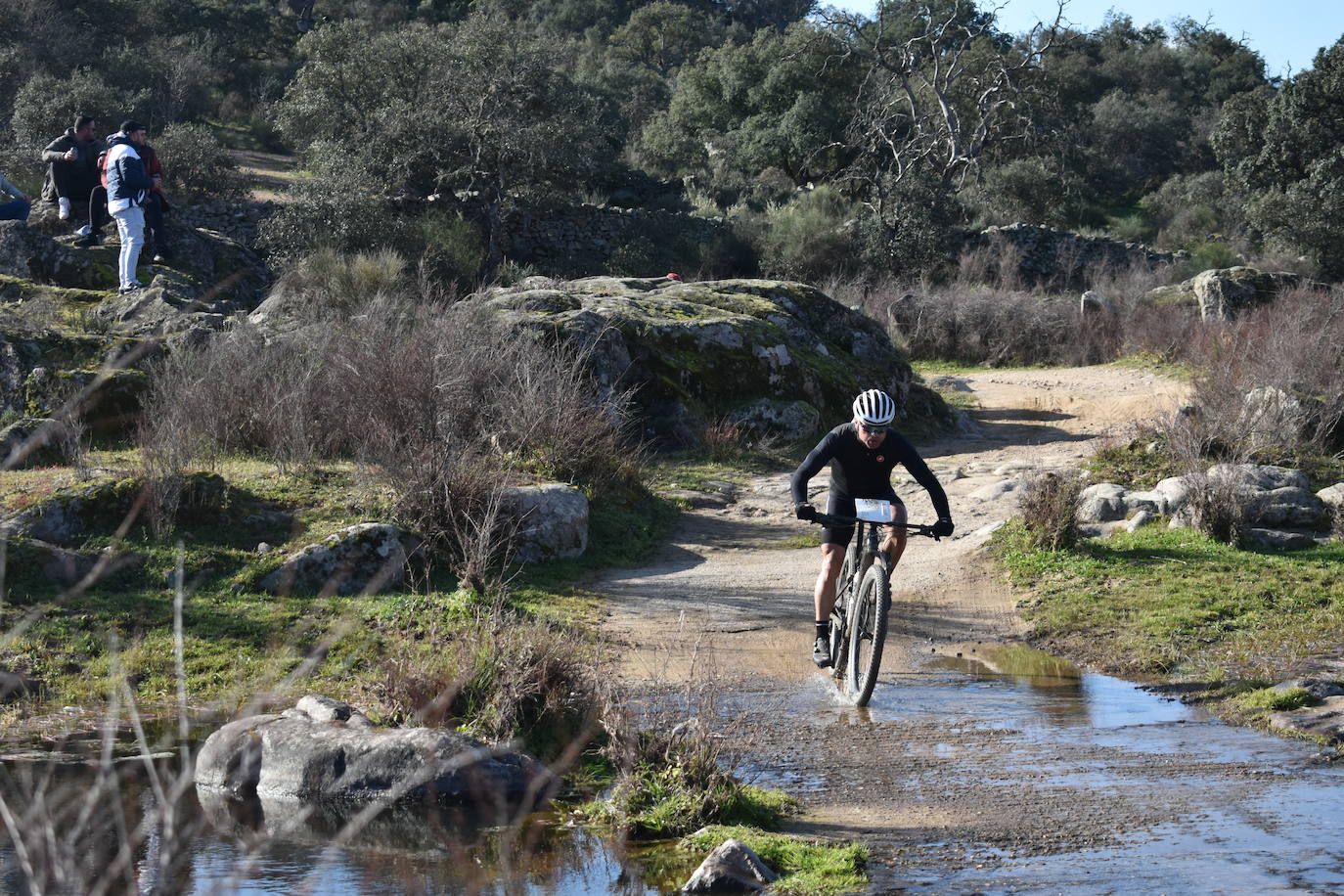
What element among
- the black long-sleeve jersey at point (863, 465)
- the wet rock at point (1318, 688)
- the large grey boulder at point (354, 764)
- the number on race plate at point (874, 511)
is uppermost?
the black long-sleeve jersey at point (863, 465)

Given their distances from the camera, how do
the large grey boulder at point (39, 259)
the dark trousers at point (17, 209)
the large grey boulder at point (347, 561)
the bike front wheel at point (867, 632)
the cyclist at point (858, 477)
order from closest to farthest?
the bike front wheel at point (867, 632) → the cyclist at point (858, 477) → the large grey boulder at point (347, 561) → the large grey boulder at point (39, 259) → the dark trousers at point (17, 209)

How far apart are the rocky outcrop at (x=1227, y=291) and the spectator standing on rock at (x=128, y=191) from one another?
53.4 feet

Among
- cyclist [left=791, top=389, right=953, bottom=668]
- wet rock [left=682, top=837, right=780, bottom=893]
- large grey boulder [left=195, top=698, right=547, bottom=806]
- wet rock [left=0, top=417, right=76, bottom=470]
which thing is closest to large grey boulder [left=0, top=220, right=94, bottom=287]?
wet rock [left=0, top=417, right=76, bottom=470]

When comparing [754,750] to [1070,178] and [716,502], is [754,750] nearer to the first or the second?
[716,502]

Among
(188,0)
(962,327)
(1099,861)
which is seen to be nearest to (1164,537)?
(1099,861)

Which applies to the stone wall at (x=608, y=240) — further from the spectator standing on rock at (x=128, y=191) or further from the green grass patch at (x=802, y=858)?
the green grass patch at (x=802, y=858)

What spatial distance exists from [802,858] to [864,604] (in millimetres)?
2429

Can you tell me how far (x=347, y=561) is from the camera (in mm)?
9188

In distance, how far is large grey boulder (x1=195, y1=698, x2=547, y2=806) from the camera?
6047 mm

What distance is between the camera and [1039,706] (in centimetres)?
738

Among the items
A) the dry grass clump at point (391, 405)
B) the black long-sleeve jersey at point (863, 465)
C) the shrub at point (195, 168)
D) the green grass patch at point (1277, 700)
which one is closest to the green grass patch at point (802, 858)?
the black long-sleeve jersey at point (863, 465)

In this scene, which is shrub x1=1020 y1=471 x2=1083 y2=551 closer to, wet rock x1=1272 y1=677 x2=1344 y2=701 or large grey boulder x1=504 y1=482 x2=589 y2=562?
wet rock x1=1272 y1=677 x2=1344 y2=701

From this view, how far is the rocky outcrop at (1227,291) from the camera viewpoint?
72.5 feet

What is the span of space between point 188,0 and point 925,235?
27.7 metres
